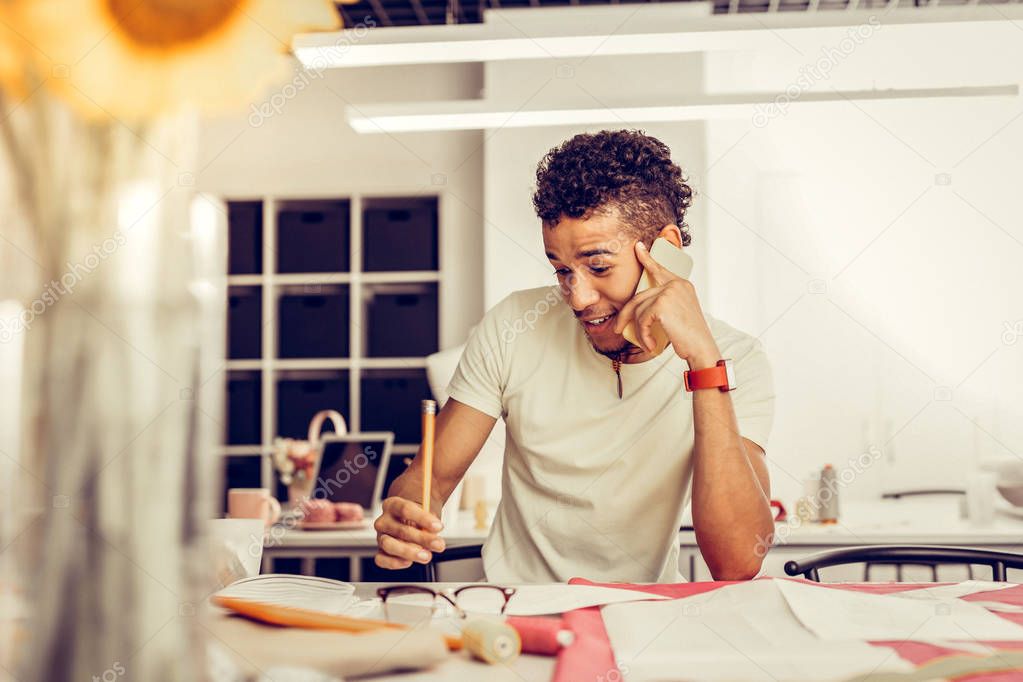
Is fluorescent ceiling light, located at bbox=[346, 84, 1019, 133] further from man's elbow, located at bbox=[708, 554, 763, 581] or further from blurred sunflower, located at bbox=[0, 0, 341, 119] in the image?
blurred sunflower, located at bbox=[0, 0, 341, 119]

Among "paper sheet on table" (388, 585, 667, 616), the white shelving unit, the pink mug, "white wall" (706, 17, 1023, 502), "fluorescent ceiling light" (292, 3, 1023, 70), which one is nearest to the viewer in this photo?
"paper sheet on table" (388, 585, 667, 616)

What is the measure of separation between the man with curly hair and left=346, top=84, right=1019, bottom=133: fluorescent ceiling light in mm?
1131

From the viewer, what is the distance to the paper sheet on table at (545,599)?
1108 millimetres

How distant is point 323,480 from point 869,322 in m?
3.42

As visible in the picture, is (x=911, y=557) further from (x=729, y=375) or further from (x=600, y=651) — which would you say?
(x=600, y=651)

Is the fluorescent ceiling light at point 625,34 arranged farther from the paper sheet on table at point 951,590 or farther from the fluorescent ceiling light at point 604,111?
the paper sheet on table at point 951,590

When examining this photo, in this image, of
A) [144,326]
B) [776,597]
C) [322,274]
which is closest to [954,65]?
[322,274]

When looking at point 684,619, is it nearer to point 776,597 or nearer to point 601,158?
point 776,597

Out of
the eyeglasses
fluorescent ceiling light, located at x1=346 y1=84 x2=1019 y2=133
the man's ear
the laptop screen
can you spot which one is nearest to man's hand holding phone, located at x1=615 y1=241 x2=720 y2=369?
the man's ear

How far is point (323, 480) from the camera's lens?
3.15 meters

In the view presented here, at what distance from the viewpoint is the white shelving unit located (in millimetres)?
5289

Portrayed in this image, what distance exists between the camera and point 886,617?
1.03 meters

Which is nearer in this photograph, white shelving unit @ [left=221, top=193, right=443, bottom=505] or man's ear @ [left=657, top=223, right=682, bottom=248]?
man's ear @ [left=657, top=223, right=682, bottom=248]

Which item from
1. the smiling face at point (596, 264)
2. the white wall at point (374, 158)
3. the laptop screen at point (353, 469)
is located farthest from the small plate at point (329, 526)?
the white wall at point (374, 158)
